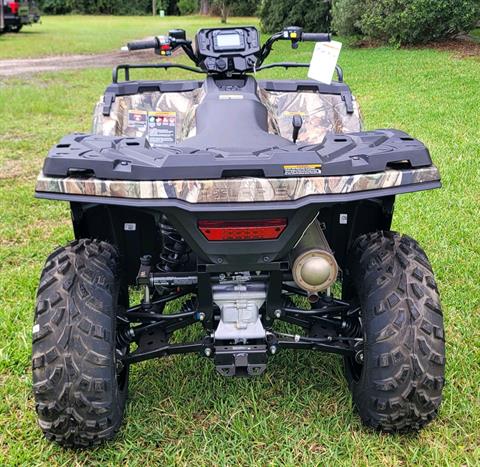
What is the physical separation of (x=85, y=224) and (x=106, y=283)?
Answer: 0.50 meters

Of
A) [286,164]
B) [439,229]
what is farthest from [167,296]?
[439,229]

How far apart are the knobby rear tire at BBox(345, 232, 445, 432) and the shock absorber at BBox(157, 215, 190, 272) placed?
794 mm

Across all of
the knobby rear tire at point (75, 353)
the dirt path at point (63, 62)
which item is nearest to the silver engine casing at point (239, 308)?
the knobby rear tire at point (75, 353)

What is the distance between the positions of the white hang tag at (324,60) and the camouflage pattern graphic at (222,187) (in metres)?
1.15

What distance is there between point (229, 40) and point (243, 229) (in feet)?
5.21

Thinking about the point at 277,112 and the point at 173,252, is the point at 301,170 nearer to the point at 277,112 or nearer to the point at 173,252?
the point at 173,252

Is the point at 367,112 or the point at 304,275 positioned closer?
the point at 304,275

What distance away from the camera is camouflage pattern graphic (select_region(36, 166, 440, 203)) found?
6.68 ft

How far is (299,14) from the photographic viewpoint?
76.0 feet

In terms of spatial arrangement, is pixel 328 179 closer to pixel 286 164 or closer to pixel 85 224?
pixel 286 164

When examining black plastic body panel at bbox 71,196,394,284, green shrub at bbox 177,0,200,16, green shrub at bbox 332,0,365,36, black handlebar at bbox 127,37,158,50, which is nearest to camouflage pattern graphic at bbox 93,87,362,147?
black handlebar at bbox 127,37,158,50

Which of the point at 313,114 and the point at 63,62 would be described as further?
the point at 63,62

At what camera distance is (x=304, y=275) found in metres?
2.36

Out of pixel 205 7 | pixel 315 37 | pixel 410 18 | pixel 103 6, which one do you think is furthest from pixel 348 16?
pixel 103 6
